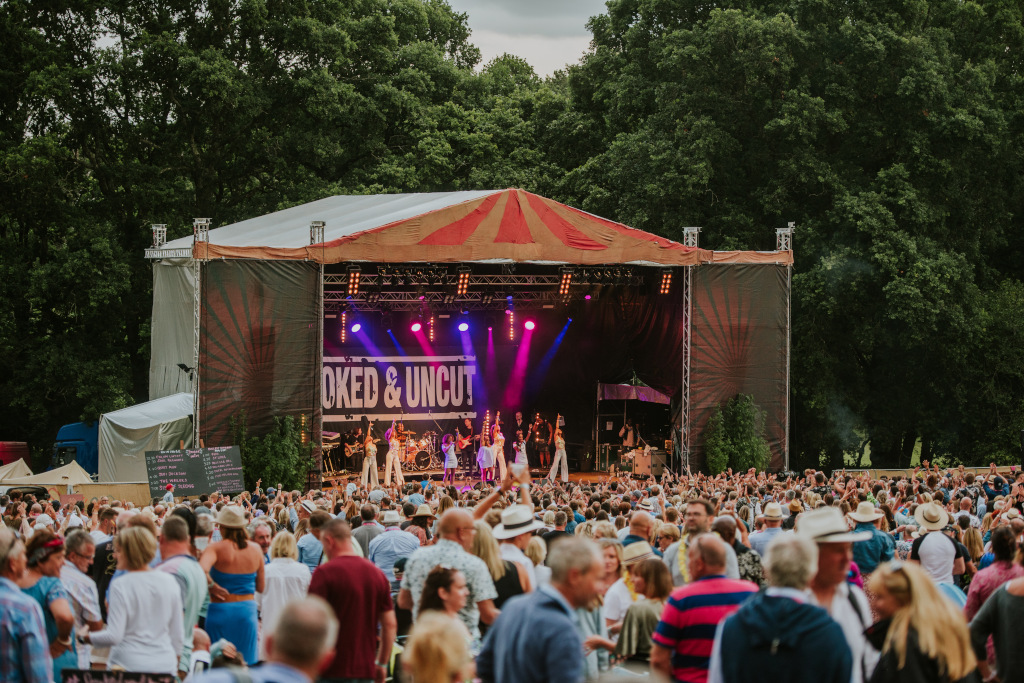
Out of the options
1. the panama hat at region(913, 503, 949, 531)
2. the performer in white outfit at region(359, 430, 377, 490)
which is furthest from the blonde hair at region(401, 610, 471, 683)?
the performer in white outfit at region(359, 430, 377, 490)

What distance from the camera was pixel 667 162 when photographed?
25.9m

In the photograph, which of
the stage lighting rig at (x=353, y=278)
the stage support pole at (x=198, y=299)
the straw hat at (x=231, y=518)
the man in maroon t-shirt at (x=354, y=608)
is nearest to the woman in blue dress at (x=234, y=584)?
the straw hat at (x=231, y=518)

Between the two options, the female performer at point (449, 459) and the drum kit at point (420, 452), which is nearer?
the female performer at point (449, 459)

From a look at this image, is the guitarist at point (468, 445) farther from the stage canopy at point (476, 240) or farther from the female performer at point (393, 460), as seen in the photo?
the stage canopy at point (476, 240)

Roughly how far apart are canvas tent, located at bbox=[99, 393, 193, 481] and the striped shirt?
16.9 m

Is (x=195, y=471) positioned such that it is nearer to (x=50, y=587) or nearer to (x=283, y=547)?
(x=283, y=547)

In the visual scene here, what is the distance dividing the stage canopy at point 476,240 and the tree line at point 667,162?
16.6ft

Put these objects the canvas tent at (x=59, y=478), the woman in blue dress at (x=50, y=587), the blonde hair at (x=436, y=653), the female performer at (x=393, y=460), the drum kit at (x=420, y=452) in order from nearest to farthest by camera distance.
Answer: the blonde hair at (x=436, y=653), the woman in blue dress at (x=50, y=587), the canvas tent at (x=59, y=478), the female performer at (x=393, y=460), the drum kit at (x=420, y=452)

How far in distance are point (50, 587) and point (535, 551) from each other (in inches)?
103

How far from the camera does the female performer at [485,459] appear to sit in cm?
2403

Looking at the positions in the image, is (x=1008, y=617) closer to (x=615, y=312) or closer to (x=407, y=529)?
(x=407, y=529)

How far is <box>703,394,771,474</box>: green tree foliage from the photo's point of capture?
2136cm

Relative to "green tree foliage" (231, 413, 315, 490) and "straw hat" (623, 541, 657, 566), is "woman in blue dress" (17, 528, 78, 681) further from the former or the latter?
"green tree foliage" (231, 413, 315, 490)

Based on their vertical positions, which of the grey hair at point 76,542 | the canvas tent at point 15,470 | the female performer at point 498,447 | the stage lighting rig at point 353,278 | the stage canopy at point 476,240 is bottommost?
the canvas tent at point 15,470
